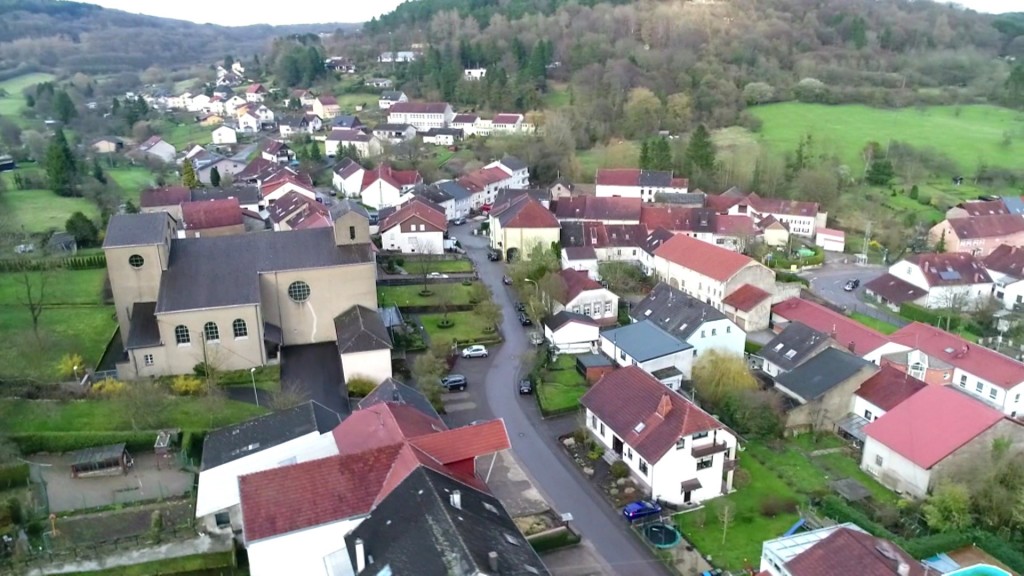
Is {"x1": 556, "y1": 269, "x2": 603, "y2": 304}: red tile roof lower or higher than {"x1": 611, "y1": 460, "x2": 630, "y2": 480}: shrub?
higher

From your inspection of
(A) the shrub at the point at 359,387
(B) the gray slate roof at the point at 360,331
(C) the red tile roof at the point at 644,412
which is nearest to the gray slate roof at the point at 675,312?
(C) the red tile roof at the point at 644,412

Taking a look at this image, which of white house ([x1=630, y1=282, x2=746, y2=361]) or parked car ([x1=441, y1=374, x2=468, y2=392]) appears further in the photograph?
white house ([x1=630, y1=282, x2=746, y2=361])

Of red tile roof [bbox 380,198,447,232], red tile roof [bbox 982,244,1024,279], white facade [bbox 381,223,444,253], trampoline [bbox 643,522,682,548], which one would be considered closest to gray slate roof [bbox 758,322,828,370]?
trampoline [bbox 643,522,682,548]

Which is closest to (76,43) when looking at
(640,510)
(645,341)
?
(645,341)

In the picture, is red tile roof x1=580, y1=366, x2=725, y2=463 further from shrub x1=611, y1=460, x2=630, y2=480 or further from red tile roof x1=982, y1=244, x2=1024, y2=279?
red tile roof x1=982, y1=244, x2=1024, y2=279

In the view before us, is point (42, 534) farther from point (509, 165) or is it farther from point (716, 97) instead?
point (716, 97)

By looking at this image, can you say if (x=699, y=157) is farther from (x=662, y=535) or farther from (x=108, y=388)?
(x=108, y=388)

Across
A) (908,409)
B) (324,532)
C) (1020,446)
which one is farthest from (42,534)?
(1020,446)
